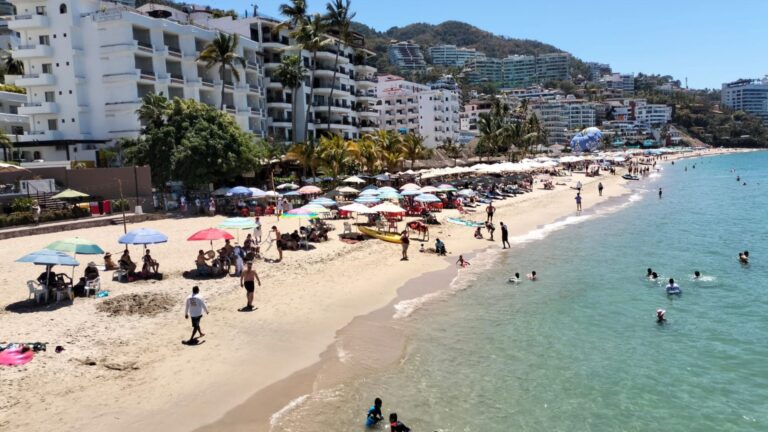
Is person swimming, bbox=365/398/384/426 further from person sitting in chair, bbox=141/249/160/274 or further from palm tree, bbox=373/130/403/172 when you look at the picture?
palm tree, bbox=373/130/403/172

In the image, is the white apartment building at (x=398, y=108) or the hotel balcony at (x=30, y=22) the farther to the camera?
the white apartment building at (x=398, y=108)

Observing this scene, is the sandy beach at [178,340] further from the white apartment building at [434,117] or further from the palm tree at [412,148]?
the white apartment building at [434,117]

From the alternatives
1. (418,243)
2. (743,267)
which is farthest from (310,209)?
(743,267)

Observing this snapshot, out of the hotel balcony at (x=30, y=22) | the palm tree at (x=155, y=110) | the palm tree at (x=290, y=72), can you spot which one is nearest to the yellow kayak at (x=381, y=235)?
the palm tree at (x=155, y=110)

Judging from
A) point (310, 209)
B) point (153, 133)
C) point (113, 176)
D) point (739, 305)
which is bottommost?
point (739, 305)

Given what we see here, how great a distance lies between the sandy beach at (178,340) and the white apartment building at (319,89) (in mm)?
34353

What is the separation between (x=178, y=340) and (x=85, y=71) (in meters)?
38.5

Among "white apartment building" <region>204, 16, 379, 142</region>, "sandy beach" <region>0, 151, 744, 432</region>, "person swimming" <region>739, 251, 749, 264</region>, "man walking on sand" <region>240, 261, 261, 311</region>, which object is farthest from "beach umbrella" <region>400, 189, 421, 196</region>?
"man walking on sand" <region>240, 261, 261, 311</region>

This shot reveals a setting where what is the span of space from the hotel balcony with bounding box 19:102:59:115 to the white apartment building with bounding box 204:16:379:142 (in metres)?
20.7

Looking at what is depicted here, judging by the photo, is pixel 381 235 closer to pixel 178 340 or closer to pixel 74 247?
pixel 74 247

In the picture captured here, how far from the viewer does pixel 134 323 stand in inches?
581

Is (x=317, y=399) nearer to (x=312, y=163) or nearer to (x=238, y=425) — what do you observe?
(x=238, y=425)

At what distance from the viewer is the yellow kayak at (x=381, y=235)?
91.2 ft

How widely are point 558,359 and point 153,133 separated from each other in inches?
1181
